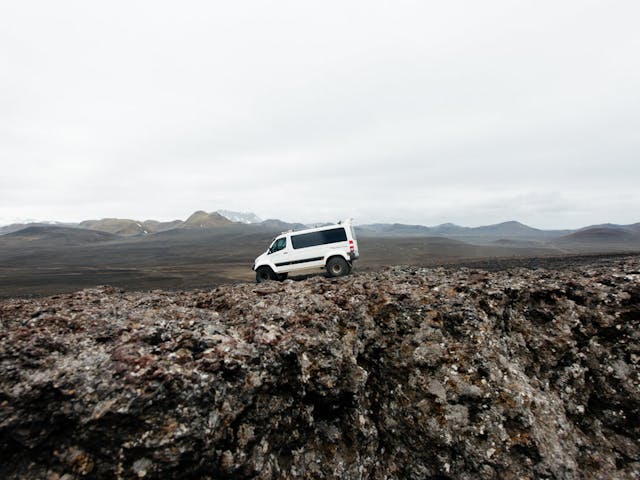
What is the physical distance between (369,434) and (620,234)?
511 ft

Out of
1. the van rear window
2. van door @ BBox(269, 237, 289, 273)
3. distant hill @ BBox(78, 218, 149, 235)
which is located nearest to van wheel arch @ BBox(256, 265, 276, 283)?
van door @ BBox(269, 237, 289, 273)

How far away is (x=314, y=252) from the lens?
48.7 feet

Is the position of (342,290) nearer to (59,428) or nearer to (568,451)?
(568,451)

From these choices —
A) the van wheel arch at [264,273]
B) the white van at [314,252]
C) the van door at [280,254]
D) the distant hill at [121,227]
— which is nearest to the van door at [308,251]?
the white van at [314,252]

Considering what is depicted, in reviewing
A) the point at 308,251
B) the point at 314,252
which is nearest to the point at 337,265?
the point at 314,252

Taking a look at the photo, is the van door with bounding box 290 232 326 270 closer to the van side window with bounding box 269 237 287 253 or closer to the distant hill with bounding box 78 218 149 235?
the van side window with bounding box 269 237 287 253

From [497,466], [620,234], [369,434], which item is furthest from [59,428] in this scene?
[620,234]

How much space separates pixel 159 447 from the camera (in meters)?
4.11

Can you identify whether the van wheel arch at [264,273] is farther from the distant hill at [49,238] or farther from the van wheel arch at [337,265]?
the distant hill at [49,238]

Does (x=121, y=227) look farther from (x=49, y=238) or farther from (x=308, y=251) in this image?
(x=308, y=251)

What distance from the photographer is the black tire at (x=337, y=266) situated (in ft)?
48.7

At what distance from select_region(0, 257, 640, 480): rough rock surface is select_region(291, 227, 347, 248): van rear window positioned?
755 cm

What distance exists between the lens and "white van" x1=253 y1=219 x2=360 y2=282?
14.8m

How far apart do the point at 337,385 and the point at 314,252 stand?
9547 mm
